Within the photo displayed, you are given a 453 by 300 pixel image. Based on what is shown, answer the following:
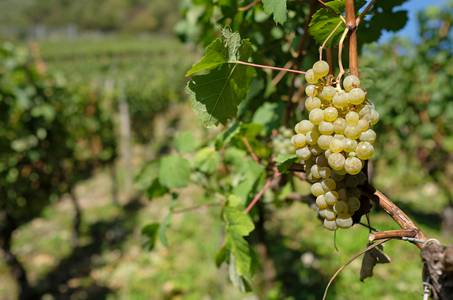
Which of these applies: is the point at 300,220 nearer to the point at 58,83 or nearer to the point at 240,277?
the point at 58,83

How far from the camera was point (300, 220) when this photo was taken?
267 inches

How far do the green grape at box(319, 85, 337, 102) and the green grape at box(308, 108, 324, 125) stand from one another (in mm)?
35

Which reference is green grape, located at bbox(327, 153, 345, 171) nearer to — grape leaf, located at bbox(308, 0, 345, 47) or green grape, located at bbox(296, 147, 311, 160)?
green grape, located at bbox(296, 147, 311, 160)

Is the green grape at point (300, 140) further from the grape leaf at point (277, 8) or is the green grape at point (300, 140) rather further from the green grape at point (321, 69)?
the grape leaf at point (277, 8)

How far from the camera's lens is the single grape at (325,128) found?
3.02ft

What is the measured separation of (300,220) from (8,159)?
4689 millimetres

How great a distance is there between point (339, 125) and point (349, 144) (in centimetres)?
5

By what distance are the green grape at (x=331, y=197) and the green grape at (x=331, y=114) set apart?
0.19 meters

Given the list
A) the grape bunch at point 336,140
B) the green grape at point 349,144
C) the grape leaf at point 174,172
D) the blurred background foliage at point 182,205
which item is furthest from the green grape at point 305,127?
the grape leaf at point 174,172

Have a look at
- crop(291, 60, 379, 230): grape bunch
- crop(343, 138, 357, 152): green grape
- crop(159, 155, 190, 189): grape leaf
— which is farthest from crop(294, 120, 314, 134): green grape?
crop(159, 155, 190, 189): grape leaf

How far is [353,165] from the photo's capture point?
89 cm

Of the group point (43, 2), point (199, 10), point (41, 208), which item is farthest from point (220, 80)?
point (43, 2)

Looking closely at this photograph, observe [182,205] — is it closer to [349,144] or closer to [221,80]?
[221,80]

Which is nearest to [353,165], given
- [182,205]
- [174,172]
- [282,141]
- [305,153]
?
[305,153]
